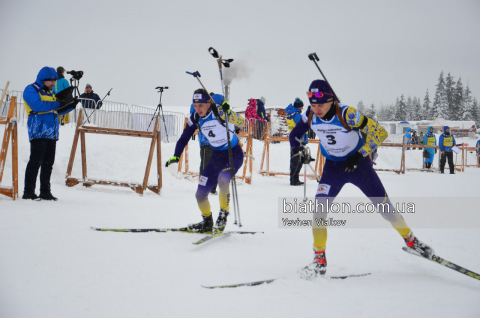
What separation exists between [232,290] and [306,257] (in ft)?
4.84

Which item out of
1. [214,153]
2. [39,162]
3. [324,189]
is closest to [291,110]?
[214,153]

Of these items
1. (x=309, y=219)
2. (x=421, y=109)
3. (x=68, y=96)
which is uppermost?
(x=421, y=109)

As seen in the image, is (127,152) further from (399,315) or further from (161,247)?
(399,315)

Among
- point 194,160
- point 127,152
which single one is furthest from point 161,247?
point 194,160

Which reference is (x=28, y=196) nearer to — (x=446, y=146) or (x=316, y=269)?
(x=316, y=269)

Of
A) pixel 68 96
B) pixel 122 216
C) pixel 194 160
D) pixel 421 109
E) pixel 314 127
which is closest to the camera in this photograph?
pixel 314 127

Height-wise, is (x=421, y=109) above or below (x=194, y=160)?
above

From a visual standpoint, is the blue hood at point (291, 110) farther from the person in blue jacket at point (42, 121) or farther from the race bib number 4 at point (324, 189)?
the race bib number 4 at point (324, 189)

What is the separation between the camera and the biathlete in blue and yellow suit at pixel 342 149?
3.70 m

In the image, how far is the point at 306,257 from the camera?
14.0 ft

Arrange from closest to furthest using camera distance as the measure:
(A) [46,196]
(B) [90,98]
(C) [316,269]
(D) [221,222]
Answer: (C) [316,269] < (D) [221,222] < (A) [46,196] < (B) [90,98]

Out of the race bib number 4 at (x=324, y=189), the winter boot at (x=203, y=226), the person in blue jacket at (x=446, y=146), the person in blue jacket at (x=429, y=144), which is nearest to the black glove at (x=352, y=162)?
the race bib number 4 at (x=324, y=189)

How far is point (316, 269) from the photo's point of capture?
350 cm

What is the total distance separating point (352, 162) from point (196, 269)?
6.39 feet
